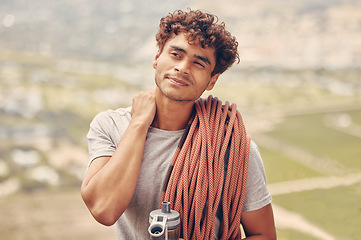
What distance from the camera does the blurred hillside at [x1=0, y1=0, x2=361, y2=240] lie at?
412 centimetres

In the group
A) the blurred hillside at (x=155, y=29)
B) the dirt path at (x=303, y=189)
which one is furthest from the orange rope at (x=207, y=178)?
the blurred hillside at (x=155, y=29)

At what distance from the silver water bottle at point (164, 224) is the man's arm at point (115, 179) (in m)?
0.14

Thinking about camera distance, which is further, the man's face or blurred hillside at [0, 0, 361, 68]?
blurred hillside at [0, 0, 361, 68]

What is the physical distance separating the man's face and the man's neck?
A: 4cm

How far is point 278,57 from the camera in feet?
28.7

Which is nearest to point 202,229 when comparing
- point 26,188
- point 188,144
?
point 188,144

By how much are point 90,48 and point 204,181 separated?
24.9 ft

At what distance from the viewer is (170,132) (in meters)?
1.32

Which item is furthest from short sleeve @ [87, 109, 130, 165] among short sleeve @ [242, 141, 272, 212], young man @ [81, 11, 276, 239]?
short sleeve @ [242, 141, 272, 212]

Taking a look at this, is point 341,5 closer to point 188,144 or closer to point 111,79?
point 111,79

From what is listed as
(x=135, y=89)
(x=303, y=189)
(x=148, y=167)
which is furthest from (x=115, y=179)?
(x=135, y=89)

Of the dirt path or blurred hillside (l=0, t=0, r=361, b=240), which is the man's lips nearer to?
the dirt path

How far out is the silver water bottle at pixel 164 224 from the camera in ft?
3.23

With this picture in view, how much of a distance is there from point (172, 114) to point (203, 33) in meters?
0.30
